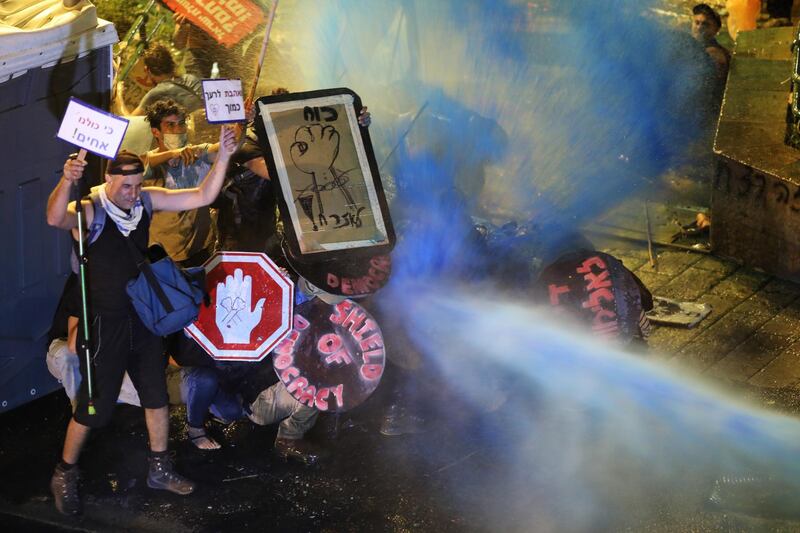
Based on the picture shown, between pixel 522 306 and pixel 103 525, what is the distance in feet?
10.5

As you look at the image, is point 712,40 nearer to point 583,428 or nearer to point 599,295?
point 599,295

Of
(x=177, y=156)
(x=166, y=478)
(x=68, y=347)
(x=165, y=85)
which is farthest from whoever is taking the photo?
(x=165, y=85)

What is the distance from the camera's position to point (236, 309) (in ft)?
21.6

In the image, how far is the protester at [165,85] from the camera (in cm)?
953

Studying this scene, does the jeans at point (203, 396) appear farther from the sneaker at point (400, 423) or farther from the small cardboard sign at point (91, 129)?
the small cardboard sign at point (91, 129)

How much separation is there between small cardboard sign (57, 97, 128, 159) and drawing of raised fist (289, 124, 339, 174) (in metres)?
1.33

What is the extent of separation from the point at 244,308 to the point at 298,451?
3.23 ft

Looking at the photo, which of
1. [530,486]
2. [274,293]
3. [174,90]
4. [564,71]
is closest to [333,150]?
[274,293]

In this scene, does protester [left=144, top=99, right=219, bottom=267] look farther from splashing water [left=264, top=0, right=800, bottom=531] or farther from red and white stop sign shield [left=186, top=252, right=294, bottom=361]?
splashing water [left=264, top=0, right=800, bottom=531]

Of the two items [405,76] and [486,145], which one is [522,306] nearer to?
[486,145]

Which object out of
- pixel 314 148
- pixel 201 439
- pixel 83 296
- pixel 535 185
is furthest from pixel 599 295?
pixel 535 185

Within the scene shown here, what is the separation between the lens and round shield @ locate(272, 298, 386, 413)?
665 centimetres

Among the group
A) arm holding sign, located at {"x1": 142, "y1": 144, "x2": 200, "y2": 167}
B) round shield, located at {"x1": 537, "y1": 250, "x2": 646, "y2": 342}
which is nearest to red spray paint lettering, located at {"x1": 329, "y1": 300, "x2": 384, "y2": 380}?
round shield, located at {"x1": 537, "y1": 250, "x2": 646, "y2": 342}

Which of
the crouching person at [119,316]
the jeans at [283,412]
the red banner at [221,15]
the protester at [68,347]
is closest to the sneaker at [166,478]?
the crouching person at [119,316]
